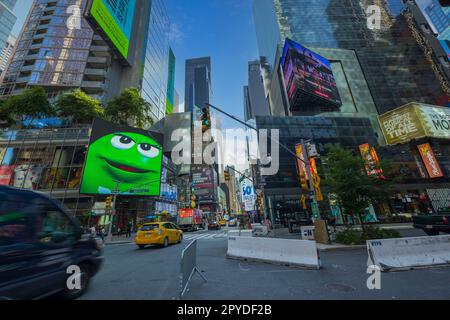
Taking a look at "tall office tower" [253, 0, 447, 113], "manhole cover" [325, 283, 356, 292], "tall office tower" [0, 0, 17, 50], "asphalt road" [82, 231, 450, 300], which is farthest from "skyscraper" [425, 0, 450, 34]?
"tall office tower" [0, 0, 17, 50]

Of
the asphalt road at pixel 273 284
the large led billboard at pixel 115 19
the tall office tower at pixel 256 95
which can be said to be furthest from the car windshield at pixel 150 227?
the tall office tower at pixel 256 95

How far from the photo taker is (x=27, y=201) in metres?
3.61

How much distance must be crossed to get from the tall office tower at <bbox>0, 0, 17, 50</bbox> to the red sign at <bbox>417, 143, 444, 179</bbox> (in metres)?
147

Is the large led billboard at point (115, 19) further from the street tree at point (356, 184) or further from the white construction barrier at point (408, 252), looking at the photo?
the white construction barrier at point (408, 252)

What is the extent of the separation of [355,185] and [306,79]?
122ft

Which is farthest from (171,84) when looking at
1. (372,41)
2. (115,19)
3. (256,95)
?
(256,95)

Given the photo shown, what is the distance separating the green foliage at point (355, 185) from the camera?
37.1 feet

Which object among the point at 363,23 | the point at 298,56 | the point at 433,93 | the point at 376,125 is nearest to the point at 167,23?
the point at 298,56

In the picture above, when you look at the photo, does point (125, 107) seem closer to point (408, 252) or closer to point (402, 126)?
point (408, 252)

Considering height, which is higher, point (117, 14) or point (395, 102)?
point (117, 14)

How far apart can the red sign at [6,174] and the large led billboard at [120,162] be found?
13.3 m

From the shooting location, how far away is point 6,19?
9044cm

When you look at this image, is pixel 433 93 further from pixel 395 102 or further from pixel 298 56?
pixel 298 56
